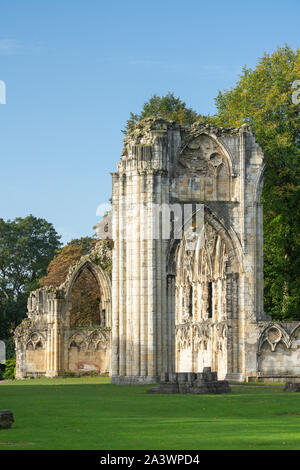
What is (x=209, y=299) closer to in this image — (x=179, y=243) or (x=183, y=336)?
(x=183, y=336)

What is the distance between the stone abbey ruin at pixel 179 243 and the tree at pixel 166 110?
595 inches

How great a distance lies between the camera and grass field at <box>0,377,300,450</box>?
13992mm

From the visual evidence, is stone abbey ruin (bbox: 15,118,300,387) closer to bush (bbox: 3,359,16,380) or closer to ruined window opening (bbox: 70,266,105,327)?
bush (bbox: 3,359,16,380)

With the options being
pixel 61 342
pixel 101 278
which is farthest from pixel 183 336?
pixel 61 342

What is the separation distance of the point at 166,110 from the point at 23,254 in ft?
78.0

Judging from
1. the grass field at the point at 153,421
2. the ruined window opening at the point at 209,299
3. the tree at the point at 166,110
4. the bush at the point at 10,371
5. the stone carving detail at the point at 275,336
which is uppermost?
the tree at the point at 166,110

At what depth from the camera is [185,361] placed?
48125 mm

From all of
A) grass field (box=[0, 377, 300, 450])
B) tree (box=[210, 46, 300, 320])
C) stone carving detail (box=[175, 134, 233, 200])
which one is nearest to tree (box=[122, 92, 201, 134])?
tree (box=[210, 46, 300, 320])

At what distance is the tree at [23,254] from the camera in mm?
76625

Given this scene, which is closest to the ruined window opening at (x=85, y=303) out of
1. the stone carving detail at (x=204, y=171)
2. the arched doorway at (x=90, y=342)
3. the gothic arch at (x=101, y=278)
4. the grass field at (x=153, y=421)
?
the gothic arch at (x=101, y=278)

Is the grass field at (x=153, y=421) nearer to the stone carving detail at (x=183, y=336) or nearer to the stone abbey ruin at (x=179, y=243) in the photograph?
the stone abbey ruin at (x=179, y=243)

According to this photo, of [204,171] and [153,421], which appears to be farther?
[204,171]

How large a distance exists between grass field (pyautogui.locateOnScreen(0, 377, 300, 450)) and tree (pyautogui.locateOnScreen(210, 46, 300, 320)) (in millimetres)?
19859

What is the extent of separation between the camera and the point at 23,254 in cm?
7900
